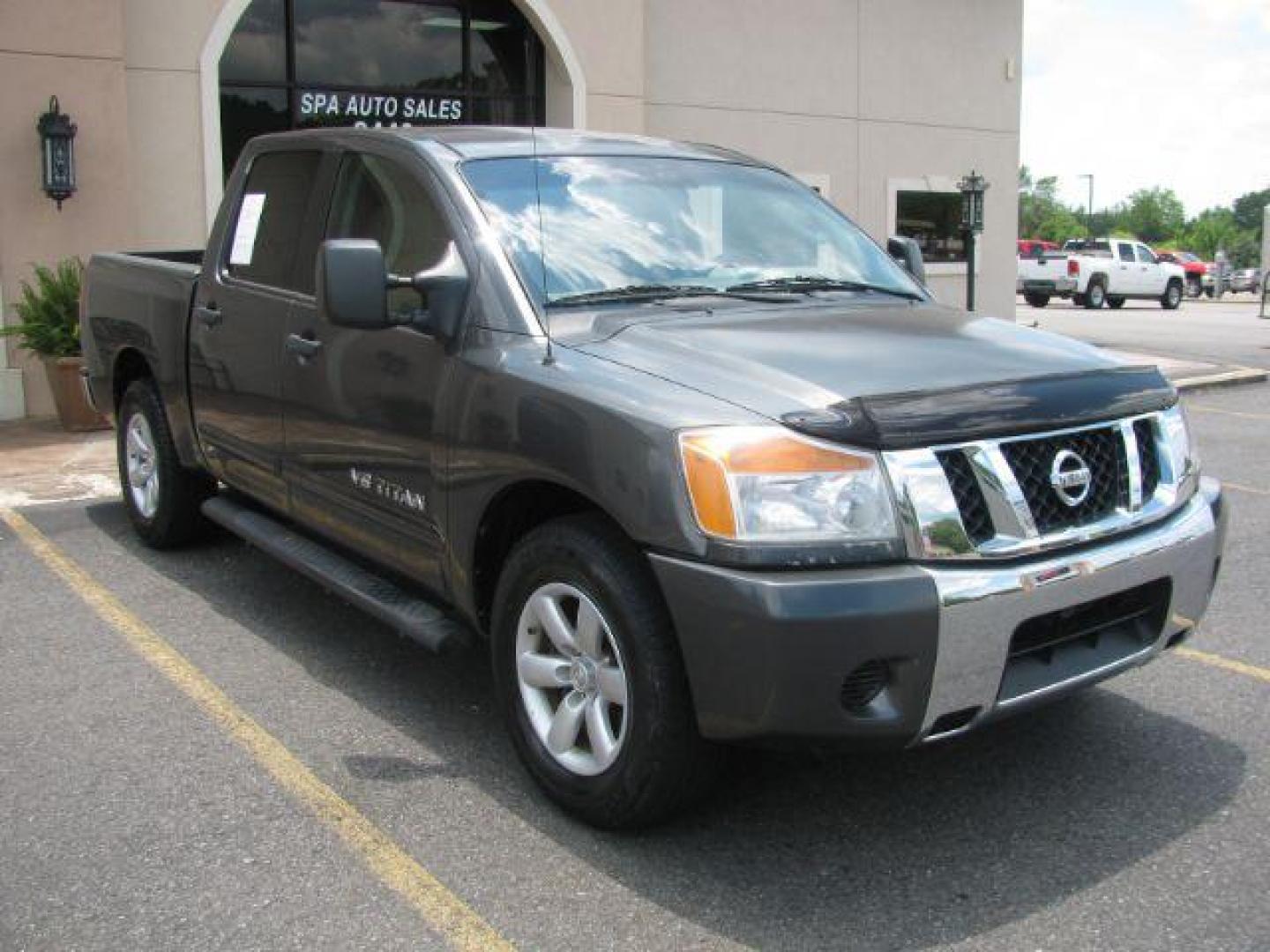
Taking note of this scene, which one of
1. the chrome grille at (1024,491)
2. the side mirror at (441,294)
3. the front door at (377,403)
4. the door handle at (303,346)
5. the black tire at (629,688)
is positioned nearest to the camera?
the chrome grille at (1024,491)

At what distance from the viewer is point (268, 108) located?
40.8 feet

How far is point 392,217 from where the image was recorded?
4.45 m

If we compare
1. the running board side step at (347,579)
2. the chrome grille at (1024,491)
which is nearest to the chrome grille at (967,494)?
the chrome grille at (1024,491)

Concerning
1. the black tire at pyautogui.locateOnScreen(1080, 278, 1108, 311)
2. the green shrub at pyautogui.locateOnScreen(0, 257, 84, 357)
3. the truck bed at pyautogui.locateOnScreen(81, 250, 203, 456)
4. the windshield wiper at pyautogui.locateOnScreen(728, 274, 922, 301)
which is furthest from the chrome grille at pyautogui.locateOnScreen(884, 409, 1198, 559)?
the black tire at pyautogui.locateOnScreen(1080, 278, 1108, 311)

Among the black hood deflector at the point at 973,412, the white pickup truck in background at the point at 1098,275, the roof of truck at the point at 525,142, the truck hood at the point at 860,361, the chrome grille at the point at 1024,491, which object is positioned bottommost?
the chrome grille at the point at 1024,491

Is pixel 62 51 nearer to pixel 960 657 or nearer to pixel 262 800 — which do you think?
pixel 262 800

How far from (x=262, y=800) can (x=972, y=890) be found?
1.93m

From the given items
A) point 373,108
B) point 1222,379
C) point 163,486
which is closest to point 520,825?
point 163,486

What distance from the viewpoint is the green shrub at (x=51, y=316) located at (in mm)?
9984

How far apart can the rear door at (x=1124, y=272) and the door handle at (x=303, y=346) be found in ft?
107

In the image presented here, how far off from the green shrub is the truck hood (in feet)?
24.7

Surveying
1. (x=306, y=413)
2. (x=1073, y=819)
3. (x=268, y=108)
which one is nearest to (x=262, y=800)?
(x=306, y=413)

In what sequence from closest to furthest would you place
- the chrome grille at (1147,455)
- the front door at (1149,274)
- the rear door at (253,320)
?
1. the chrome grille at (1147,455)
2. the rear door at (253,320)
3. the front door at (1149,274)

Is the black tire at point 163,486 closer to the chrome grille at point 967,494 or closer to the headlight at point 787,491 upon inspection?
the headlight at point 787,491
